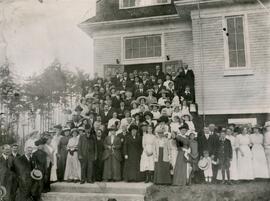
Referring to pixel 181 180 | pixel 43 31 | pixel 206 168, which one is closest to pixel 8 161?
pixel 43 31

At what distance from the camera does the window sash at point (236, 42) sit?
3.76 metres

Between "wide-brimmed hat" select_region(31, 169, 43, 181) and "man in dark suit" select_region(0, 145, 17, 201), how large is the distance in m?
0.19

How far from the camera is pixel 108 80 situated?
4363 mm

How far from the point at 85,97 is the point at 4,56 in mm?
975

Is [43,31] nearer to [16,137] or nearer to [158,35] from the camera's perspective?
[16,137]

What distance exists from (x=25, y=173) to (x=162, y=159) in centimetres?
139

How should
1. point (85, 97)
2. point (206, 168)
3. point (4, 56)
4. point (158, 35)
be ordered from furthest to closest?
point (158, 35)
point (85, 97)
point (4, 56)
point (206, 168)

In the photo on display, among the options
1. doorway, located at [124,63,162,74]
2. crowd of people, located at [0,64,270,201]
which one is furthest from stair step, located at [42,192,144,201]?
doorway, located at [124,63,162,74]

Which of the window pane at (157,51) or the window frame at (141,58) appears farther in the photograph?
the window pane at (157,51)

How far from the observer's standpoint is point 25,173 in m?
3.63

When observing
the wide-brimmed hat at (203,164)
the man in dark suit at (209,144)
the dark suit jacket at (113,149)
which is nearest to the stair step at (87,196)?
the dark suit jacket at (113,149)

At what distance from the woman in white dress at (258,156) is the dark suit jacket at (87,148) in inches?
63.8

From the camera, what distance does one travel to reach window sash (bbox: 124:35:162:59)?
446cm

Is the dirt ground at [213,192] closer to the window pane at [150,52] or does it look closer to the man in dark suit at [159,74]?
the man in dark suit at [159,74]
